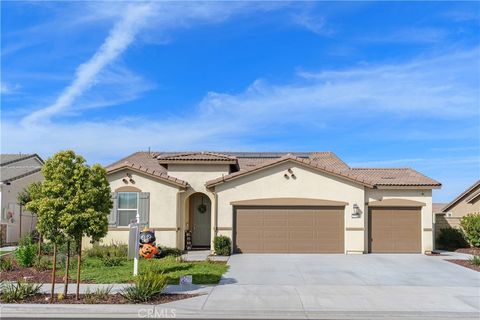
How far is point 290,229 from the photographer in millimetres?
23078

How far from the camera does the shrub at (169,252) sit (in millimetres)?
20938

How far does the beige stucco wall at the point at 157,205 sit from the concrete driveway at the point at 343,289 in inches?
155

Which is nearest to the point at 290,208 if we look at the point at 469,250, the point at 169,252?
the point at 169,252

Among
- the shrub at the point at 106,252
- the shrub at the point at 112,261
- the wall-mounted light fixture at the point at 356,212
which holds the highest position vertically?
the wall-mounted light fixture at the point at 356,212

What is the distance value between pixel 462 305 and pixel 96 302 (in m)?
8.31

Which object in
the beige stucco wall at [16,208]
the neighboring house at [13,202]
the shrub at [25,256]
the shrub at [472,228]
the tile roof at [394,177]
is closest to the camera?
the shrub at [25,256]

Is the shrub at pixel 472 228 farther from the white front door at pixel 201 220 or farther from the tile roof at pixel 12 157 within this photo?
the tile roof at pixel 12 157

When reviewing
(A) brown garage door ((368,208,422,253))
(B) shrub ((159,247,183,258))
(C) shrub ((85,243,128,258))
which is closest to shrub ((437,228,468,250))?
Answer: (A) brown garage door ((368,208,422,253))

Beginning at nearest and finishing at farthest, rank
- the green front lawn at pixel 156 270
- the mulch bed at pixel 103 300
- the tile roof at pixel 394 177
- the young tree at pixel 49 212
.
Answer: the mulch bed at pixel 103 300, the young tree at pixel 49 212, the green front lawn at pixel 156 270, the tile roof at pixel 394 177

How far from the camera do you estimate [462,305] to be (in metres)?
11.8

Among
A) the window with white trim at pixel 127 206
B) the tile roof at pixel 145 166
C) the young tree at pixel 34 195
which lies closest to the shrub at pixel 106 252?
the young tree at pixel 34 195

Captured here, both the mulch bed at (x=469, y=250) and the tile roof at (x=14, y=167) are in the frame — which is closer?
the mulch bed at (x=469, y=250)

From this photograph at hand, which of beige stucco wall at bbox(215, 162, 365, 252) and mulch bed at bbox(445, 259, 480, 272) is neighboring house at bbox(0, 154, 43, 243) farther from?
mulch bed at bbox(445, 259, 480, 272)

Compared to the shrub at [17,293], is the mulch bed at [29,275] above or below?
below
